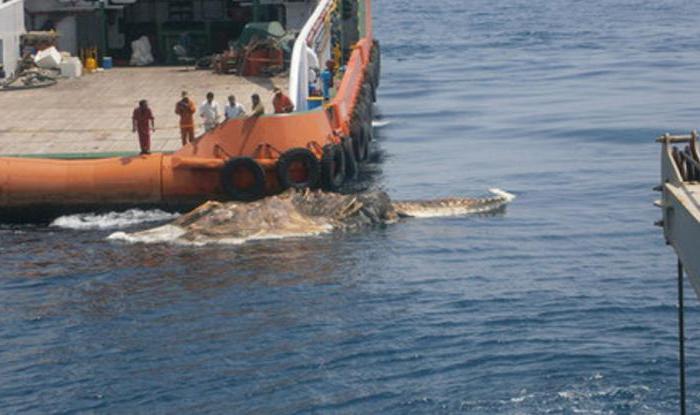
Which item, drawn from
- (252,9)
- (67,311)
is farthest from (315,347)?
(252,9)

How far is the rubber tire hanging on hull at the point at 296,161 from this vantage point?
2772 centimetres

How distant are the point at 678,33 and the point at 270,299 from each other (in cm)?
5035

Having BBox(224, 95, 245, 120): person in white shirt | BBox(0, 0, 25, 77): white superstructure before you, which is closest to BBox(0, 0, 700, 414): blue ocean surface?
BBox(224, 95, 245, 120): person in white shirt

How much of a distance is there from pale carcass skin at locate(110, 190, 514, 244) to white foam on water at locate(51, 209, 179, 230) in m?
0.75

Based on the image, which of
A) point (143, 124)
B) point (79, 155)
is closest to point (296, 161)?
point (143, 124)

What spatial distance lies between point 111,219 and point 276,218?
9.70ft

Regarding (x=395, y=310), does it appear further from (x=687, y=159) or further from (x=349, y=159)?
(x=349, y=159)

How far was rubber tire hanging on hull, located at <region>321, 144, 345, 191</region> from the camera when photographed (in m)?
28.3

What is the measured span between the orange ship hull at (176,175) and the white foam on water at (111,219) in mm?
151

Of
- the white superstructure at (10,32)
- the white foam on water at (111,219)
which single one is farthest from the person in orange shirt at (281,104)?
the white superstructure at (10,32)

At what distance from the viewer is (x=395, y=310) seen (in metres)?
22.3

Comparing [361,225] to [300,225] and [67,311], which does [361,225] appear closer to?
[300,225]

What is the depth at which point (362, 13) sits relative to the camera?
153 ft

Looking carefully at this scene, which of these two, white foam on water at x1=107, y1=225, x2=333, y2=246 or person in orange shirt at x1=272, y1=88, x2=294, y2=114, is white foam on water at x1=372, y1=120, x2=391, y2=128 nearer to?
person in orange shirt at x1=272, y1=88, x2=294, y2=114
